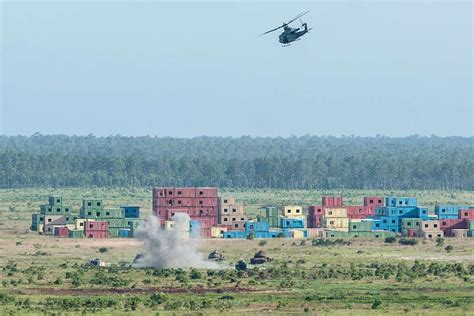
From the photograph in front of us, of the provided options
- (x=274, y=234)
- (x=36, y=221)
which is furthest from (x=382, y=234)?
(x=36, y=221)

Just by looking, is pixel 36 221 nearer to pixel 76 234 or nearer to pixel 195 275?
pixel 76 234

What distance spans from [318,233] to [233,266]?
25757 millimetres

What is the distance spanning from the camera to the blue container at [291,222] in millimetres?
106375

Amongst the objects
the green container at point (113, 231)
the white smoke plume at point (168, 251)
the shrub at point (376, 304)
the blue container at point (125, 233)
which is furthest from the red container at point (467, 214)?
the shrub at point (376, 304)

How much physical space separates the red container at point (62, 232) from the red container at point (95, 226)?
1448 mm

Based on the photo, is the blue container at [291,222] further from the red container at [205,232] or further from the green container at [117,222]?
the green container at [117,222]

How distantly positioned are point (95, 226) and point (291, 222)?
552 inches

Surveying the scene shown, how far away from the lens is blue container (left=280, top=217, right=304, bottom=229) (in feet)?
349

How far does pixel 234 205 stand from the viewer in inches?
4195

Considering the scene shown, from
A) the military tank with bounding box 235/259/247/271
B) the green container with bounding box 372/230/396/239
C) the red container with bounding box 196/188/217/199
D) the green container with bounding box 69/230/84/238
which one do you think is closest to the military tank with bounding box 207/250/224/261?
the military tank with bounding box 235/259/247/271

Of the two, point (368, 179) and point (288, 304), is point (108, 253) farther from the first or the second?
point (368, 179)

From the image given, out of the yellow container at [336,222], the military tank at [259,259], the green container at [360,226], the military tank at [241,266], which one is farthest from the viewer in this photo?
the yellow container at [336,222]

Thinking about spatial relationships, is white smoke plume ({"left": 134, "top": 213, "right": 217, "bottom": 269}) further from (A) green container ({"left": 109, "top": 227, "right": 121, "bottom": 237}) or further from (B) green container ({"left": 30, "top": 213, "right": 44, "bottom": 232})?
(B) green container ({"left": 30, "top": 213, "right": 44, "bottom": 232})

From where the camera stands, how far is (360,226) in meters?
105
